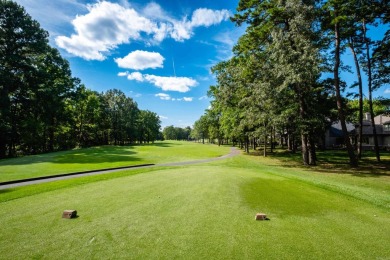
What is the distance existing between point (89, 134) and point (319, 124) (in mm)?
69542

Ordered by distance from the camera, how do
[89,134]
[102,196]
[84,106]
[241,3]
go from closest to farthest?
[102,196]
[241,3]
[84,106]
[89,134]

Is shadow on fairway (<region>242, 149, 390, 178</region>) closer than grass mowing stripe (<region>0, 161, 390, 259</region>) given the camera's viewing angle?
No

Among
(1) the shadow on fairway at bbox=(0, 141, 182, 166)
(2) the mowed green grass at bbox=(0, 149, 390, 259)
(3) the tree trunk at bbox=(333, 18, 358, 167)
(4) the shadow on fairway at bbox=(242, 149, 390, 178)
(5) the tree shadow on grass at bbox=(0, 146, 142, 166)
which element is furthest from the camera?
(1) the shadow on fairway at bbox=(0, 141, 182, 166)

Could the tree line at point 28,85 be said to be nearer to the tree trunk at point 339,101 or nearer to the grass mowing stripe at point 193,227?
the grass mowing stripe at point 193,227

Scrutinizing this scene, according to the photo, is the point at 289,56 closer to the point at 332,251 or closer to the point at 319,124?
the point at 319,124

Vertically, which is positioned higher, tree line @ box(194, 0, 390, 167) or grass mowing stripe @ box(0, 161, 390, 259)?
tree line @ box(194, 0, 390, 167)

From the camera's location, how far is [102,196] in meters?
7.79

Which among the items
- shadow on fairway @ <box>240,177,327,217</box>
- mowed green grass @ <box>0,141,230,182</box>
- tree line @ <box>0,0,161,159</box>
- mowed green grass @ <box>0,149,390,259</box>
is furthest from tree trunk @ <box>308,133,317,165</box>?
tree line @ <box>0,0,161,159</box>

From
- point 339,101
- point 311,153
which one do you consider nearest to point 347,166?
point 311,153

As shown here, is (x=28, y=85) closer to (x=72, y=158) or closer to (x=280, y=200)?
(x=72, y=158)

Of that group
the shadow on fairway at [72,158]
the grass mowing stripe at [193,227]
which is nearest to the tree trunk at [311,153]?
the grass mowing stripe at [193,227]

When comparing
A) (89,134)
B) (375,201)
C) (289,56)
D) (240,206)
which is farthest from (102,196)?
(89,134)

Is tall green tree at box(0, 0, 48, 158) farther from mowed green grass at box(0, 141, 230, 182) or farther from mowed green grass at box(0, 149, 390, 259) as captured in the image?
mowed green grass at box(0, 149, 390, 259)

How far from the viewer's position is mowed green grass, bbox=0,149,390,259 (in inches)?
158
